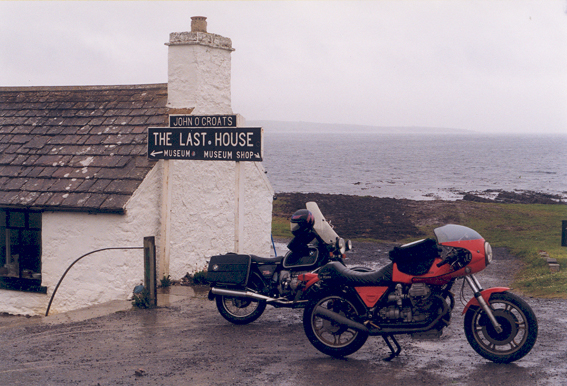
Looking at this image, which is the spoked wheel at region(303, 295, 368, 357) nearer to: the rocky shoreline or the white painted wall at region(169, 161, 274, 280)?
the white painted wall at region(169, 161, 274, 280)

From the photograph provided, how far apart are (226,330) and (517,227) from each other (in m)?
18.6

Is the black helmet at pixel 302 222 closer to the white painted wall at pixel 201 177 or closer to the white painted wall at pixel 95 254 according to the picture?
the white painted wall at pixel 201 177

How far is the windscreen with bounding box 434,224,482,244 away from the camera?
20.8 feet

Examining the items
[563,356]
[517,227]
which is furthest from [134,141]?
[517,227]

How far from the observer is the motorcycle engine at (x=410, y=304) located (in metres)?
6.46

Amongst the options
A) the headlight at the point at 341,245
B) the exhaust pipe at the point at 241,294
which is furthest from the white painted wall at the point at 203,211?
the headlight at the point at 341,245

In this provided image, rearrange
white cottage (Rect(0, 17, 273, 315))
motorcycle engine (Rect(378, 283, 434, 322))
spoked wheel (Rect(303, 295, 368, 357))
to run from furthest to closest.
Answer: white cottage (Rect(0, 17, 273, 315))
spoked wheel (Rect(303, 295, 368, 357))
motorcycle engine (Rect(378, 283, 434, 322))

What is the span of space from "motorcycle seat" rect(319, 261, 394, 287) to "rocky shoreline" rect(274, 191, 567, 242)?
15.0 m

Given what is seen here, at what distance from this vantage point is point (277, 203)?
104ft

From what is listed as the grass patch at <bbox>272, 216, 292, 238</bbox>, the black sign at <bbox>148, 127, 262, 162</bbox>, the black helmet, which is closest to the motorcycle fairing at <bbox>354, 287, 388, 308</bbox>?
the black helmet

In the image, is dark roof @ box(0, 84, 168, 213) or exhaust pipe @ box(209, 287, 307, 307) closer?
exhaust pipe @ box(209, 287, 307, 307)

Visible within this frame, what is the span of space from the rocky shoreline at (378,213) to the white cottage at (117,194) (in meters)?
11.0

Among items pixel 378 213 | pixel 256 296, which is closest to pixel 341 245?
pixel 256 296

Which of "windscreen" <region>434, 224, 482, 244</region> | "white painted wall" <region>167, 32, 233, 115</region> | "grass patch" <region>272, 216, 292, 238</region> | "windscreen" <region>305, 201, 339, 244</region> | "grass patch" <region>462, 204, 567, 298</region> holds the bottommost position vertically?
"grass patch" <region>272, 216, 292, 238</region>
